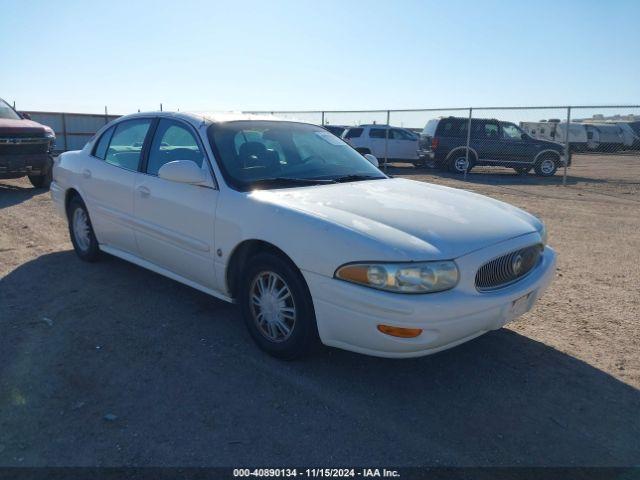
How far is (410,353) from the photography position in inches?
123

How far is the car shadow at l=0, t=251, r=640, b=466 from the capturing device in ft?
9.09

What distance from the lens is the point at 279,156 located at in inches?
175

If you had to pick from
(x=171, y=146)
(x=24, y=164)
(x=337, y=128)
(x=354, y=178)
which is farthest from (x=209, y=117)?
(x=337, y=128)

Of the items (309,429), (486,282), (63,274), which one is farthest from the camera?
(63,274)

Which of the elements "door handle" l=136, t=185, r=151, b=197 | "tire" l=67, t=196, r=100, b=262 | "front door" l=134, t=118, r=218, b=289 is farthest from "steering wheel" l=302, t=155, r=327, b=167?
"tire" l=67, t=196, r=100, b=262

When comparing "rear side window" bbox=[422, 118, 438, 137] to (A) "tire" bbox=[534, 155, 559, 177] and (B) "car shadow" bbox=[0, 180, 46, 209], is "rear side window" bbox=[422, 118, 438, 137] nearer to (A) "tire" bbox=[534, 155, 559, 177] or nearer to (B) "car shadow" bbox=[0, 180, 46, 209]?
(A) "tire" bbox=[534, 155, 559, 177]

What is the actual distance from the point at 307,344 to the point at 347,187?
1.27 m

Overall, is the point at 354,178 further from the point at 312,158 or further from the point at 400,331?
the point at 400,331

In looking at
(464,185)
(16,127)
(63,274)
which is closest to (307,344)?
(63,274)

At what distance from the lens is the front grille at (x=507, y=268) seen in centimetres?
329

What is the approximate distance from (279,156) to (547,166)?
53.6ft

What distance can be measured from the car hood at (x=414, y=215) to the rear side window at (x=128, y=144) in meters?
1.69

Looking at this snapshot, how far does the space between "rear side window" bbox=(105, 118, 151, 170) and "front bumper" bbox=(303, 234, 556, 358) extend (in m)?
2.45

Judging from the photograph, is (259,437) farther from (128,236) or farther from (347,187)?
(128,236)
